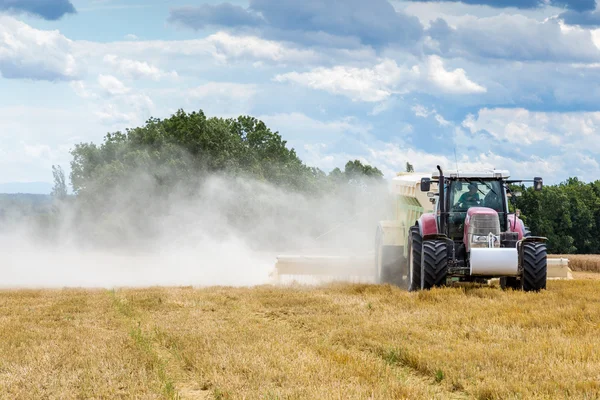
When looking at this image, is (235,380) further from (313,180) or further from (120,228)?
(313,180)

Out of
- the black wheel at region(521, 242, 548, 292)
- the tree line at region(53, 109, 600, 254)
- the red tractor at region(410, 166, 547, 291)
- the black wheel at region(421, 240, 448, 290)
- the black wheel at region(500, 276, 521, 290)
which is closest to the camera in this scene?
the red tractor at region(410, 166, 547, 291)

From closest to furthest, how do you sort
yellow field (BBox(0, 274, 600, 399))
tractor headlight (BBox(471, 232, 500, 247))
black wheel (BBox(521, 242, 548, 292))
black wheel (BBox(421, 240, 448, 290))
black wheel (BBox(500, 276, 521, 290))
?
yellow field (BBox(0, 274, 600, 399)) < black wheel (BBox(521, 242, 548, 292)) < black wheel (BBox(421, 240, 448, 290)) < tractor headlight (BBox(471, 232, 500, 247)) < black wheel (BBox(500, 276, 521, 290))

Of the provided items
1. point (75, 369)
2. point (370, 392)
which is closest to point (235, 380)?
point (370, 392)

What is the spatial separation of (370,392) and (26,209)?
5749 centimetres

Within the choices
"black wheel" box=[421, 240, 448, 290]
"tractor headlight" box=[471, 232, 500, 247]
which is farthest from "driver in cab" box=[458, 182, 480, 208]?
"black wheel" box=[421, 240, 448, 290]

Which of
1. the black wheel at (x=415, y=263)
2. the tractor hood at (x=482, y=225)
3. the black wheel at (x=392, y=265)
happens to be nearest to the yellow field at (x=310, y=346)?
the black wheel at (x=415, y=263)

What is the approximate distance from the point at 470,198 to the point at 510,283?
2.16 meters

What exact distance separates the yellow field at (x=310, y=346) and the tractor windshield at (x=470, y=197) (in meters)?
1.99

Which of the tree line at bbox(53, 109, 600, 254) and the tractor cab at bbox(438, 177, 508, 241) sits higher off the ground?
the tree line at bbox(53, 109, 600, 254)

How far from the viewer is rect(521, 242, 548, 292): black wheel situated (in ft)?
55.3

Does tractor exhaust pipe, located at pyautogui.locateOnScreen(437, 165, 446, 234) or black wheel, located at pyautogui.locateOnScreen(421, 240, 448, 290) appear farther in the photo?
tractor exhaust pipe, located at pyautogui.locateOnScreen(437, 165, 446, 234)

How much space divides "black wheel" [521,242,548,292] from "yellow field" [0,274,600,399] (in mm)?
603

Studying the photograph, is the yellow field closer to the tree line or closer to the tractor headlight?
the tractor headlight

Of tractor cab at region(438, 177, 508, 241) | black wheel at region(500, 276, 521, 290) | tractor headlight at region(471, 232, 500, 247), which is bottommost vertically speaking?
black wheel at region(500, 276, 521, 290)
